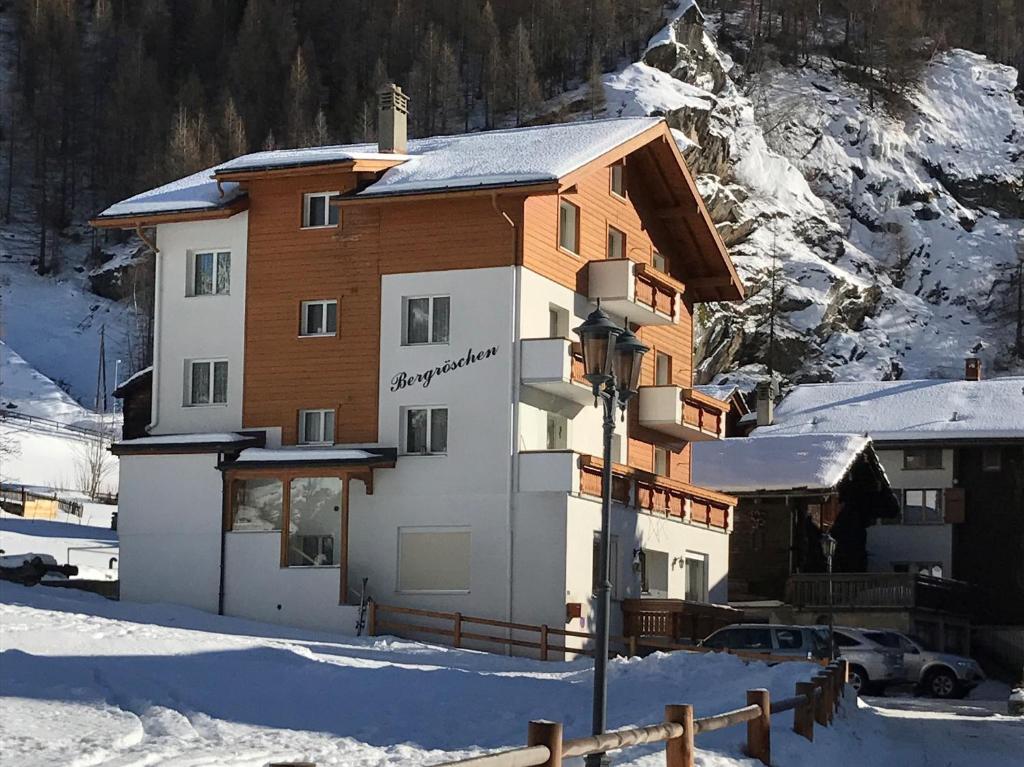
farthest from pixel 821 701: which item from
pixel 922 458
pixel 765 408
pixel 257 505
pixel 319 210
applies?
pixel 765 408

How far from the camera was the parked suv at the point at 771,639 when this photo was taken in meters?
32.5

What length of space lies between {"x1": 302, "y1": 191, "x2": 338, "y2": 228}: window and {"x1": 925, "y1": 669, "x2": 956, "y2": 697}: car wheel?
1628cm

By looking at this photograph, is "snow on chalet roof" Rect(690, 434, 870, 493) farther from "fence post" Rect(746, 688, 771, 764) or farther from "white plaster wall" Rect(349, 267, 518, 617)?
"fence post" Rect(746, 688, 771, 764)

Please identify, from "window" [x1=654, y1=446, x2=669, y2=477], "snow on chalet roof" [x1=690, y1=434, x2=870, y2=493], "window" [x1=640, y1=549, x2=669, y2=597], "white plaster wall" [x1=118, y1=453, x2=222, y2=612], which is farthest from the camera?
"snow on chalet roof" [x1=690, y1=434, x2=870, y2=493]

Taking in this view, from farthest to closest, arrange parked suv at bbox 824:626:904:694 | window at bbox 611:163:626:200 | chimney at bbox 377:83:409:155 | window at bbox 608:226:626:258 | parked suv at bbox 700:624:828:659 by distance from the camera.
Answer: window at bbox 611:163:626:200, window at bbox 608:226:626:258, chimney at bbox 377:83:409:155, parked suv at bbox 824:626:904:694, parked suv at bbox 700:624:828:659

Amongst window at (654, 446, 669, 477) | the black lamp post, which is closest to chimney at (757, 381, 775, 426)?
window at (654, 446, 669, 477)

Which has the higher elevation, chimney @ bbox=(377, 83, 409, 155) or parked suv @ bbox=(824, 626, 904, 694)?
chimney @ bbox=(377, 83, 409, 155)

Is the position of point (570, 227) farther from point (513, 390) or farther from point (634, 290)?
point (513, 390)

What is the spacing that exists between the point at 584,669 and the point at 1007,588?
1198 inches

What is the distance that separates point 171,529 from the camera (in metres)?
38.2

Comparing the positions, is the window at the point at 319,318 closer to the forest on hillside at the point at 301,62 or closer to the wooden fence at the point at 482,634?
the wooden fence at the point at 482,634

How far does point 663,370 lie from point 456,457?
10446mm

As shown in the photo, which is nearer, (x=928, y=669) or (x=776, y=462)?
(x=928, y=669)

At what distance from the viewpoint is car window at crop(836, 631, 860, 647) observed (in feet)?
118
